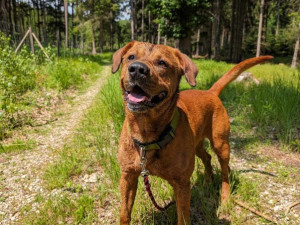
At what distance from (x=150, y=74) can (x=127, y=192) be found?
1156mm

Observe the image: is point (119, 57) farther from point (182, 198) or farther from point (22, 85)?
point (22, 85)

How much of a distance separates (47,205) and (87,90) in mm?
6222

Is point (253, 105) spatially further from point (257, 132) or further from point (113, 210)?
point (113, 210)

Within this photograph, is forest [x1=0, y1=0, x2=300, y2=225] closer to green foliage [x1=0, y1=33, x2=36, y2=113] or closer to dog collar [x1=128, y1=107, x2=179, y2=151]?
green foliage [x1=0, y1=33, x2=36, y2=113]

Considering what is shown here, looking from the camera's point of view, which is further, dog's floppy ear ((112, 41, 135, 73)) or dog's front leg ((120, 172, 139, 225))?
dog's floppy ear ((112, 41, 135, 73))

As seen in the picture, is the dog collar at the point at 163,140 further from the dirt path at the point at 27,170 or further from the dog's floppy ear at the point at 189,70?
the dirt path at the point at 27,170

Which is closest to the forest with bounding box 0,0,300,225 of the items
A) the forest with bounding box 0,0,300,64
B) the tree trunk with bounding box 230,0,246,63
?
the forest with bounding box 0,0,300,64

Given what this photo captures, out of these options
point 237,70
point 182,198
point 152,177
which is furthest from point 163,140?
point 237,70

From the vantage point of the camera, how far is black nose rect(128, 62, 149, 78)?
6.02 feet

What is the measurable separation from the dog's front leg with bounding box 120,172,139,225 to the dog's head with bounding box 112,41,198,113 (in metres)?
0.70

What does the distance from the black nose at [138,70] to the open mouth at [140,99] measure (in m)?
0.15

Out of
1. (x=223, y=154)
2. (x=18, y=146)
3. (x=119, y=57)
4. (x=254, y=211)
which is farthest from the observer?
(x=18, y=146)

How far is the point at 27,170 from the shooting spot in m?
3.31

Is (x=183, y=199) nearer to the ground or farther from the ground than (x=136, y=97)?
nearer to the ground
